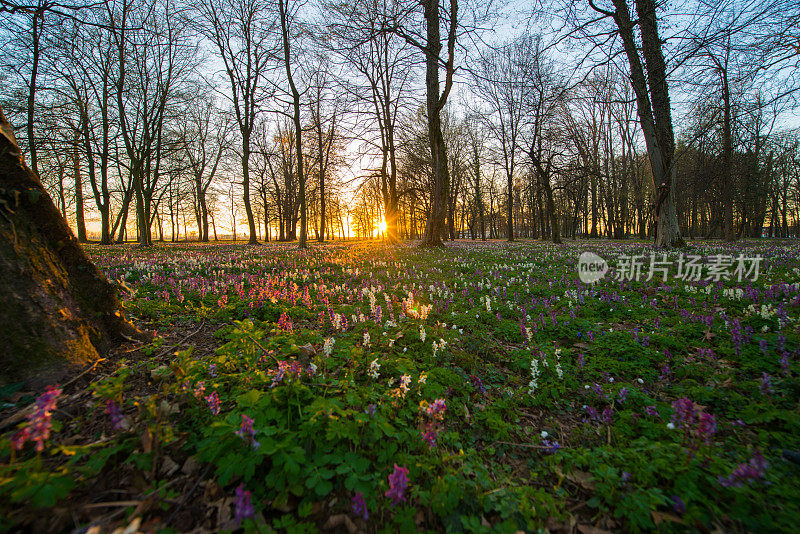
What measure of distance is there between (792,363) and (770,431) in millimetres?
1376

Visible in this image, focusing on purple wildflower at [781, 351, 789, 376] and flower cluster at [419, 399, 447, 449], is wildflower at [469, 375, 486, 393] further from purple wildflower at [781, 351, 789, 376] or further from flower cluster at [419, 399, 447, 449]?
purple wildflower at [781, 351, 789, 376]

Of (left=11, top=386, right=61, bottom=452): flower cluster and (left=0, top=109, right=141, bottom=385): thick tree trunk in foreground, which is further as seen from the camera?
(left=0, top=109, right=141, bottom=385): thick tree trunk in foreground

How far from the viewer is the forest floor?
1.52 meters

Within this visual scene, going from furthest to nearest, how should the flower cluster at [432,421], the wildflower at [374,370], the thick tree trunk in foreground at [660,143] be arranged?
1. the thick tree trunk in foreground at [660,143]
2. the wildflower at [374,370]
3. the flower cluster at [432,421]

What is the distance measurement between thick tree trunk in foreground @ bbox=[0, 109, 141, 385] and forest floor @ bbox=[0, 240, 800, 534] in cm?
27

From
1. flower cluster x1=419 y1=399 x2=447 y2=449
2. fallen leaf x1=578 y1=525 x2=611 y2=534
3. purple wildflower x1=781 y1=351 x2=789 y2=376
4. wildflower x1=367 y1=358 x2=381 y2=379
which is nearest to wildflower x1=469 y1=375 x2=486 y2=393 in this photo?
flower cluster x1=419 y1=399 x2=447 y2=449

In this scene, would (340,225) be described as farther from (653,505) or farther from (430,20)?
(653,505)

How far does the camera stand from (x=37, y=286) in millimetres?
2541

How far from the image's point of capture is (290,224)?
49094 millimetres

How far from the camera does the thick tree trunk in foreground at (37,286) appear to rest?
93.5 inches

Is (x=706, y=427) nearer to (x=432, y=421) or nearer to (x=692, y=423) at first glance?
(x=692, y=423)

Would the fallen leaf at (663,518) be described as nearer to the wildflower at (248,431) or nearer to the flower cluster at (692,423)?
A: the flower cluster at (692,423)

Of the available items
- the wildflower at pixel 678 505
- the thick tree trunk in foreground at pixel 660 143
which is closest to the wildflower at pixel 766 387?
the wildflower at pixel 678 505

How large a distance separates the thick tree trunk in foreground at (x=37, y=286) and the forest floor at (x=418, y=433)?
274 millimetres
